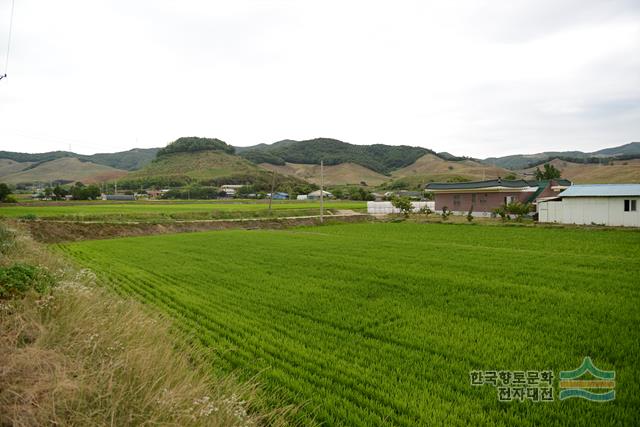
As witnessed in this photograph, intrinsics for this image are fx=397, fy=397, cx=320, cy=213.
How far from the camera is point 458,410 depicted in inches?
181

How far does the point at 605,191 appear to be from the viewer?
3225 cm

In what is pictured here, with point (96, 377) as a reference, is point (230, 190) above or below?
above

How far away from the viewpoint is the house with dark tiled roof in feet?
151

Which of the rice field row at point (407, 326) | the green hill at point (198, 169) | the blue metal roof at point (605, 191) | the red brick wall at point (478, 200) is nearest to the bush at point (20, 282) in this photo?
the rice field row at point (407, 326)

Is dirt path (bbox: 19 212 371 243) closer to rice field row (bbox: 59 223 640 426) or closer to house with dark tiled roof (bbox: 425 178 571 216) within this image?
house with dark tiled roof (bbox: 425 178 571 216)

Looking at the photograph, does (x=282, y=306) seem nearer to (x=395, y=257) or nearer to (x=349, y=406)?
(x=349, y=406)

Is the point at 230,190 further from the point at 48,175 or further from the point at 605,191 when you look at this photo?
the point at 48,175

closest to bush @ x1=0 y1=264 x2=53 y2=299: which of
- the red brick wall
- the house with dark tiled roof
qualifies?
the house with dark tiled roof

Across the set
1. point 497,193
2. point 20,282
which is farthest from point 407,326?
point 497,193

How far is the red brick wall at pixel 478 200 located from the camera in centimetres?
4616

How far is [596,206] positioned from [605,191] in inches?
53.3

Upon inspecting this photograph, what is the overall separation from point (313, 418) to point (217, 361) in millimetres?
2304

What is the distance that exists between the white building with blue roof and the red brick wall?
907 centimetres

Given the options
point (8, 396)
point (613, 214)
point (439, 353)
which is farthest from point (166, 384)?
point (613, 214)
